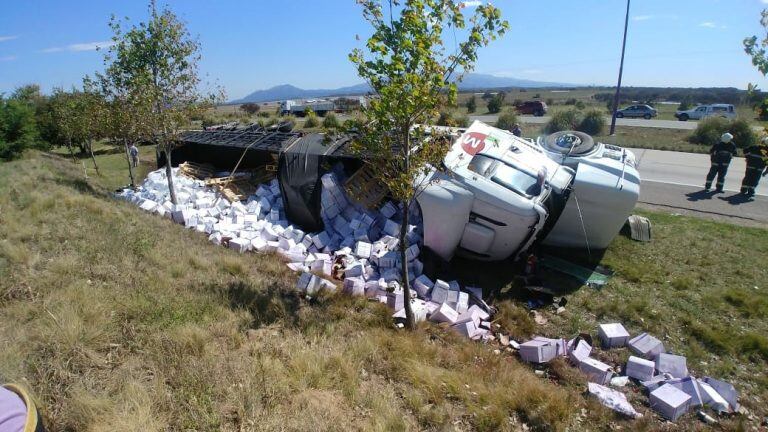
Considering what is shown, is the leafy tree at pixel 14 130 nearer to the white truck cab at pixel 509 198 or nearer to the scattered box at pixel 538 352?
the white truck cab at pixel 509 198

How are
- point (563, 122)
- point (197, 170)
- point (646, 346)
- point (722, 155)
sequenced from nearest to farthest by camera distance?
point (646, 346)
point (722, 155)
point (197, 170)
point (563, 122)

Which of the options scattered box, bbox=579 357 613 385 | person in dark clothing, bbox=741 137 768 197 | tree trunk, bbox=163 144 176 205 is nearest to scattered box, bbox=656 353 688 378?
scattered box, bbox=579 357 613 385

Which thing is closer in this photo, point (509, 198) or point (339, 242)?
point (509, 198)

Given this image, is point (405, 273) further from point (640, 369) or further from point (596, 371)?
point (640, 369)

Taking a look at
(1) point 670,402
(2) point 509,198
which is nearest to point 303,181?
(2) point 509,198

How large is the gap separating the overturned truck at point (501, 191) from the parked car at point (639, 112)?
36856 millimetres

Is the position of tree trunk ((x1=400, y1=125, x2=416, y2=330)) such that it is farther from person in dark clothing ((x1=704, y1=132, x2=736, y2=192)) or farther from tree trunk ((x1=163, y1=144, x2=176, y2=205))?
person in dark clothing ((x1=704, y1=132, x2=736, y2=192))


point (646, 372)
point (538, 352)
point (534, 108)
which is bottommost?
point (646, 372)

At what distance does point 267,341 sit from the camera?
4562mm

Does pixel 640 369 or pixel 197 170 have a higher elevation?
pixel 197 170

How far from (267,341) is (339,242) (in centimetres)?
435

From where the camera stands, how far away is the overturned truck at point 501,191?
712 centimetres

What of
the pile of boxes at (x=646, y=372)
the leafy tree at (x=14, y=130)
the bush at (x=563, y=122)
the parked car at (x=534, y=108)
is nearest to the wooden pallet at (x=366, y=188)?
the pile of boxes at (x=646, y=372)

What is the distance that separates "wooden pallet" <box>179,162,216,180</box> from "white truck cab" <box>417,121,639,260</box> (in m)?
9.02
